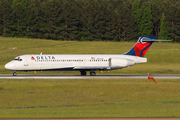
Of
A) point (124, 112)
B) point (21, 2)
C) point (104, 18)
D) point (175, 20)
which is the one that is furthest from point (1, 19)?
point (124, 112)

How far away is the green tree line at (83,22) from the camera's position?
123 m

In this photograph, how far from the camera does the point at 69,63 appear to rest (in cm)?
4266

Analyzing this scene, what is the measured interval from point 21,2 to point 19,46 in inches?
1696

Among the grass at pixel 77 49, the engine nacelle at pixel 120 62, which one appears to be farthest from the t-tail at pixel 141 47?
the grass at pixel 77 49

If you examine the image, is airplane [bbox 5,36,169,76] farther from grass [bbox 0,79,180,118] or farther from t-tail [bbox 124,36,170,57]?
grass [bbox 0,79,180,118]

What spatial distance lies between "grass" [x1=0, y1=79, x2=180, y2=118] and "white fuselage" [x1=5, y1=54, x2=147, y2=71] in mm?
11593

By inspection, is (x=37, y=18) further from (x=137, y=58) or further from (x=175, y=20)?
(x=137, y=58)

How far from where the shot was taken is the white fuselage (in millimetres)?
42625

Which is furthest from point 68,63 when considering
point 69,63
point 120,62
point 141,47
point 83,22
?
point 83,22

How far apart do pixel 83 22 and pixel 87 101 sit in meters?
105

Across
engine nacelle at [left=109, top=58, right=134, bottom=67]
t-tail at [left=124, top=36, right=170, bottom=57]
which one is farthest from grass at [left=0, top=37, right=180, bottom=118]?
t-tail at [left=124, top=36, right=170, bottom=57]

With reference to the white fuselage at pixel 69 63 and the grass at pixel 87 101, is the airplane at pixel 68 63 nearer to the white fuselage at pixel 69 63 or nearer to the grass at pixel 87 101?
the white fuselage at pixel 69 63

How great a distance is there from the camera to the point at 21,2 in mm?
134250

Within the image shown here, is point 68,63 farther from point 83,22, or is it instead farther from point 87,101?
point 83,22
